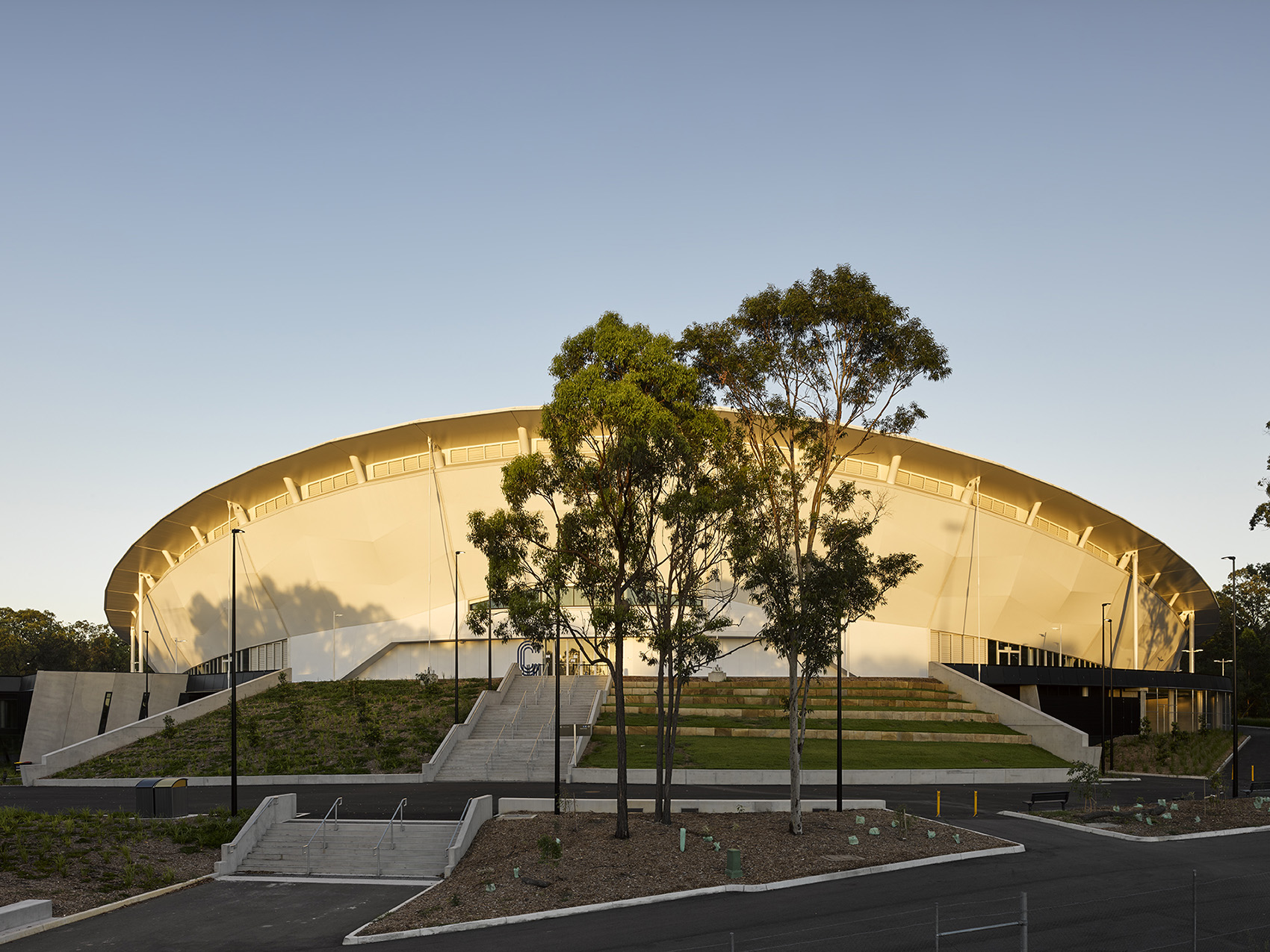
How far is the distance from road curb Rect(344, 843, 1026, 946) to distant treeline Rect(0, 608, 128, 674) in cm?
11320

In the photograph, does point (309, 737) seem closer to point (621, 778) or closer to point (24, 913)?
point (621, 778)

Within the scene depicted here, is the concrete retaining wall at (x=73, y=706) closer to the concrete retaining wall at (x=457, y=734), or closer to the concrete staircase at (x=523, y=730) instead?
the concrete retaining wall at (x=457, y=734)

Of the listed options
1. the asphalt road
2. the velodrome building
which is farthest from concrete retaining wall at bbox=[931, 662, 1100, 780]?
the asphalt road

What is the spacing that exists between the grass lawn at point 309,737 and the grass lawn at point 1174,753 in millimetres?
32158

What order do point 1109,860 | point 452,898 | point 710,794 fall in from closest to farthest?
point 452,898 → point 1109,860 → point 710,794

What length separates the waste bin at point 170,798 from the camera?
2905cm

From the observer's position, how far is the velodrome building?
65.8m

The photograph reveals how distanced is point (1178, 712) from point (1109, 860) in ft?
190

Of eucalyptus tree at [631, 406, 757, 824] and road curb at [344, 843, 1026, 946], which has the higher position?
eucalyptus tree at [631, 406, 757, 824]

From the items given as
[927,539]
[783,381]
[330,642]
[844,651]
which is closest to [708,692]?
[844,651]

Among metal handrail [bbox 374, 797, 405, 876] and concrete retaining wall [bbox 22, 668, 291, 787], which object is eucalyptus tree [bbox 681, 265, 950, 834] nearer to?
metal handrail [bbox 374, 797, 405, 876]

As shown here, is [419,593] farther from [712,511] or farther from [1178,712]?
[1178,712]

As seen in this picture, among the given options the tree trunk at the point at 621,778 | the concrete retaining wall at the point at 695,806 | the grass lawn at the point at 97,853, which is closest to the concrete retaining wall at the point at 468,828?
the concrete retaining wall at the point at 695,806

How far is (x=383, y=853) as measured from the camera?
2486 centimetres
